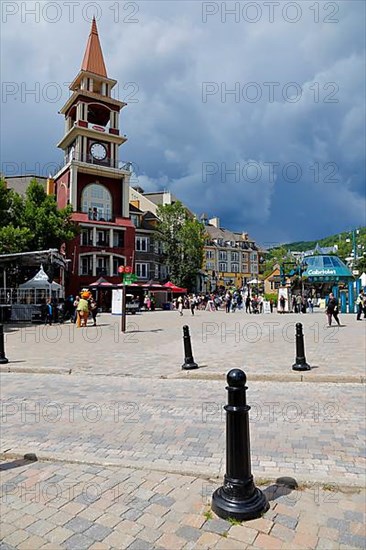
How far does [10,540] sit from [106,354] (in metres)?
8.90

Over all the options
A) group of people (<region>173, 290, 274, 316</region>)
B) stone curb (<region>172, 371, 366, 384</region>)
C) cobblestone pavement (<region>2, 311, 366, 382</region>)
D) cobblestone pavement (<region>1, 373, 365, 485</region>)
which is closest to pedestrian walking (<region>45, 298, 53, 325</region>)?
cobblestone pavement (<region>2, 311, 366, 382</region>)

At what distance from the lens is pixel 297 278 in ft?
146

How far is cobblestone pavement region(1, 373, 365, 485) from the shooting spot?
4.25 meters

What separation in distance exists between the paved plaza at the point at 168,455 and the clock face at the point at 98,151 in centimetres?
4213

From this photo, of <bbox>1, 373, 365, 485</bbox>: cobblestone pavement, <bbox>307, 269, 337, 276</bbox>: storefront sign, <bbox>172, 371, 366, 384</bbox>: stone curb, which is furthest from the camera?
<bbox>307, 269, 337, 276</bbox>: storefront sign

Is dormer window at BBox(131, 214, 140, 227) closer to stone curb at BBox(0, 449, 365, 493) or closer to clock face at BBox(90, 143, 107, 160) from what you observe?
clock face at BBox(90, 143, 107, 160)

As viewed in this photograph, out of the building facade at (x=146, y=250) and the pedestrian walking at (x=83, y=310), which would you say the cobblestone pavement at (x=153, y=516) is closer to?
the pedestrian walking at (x=83, y=310)

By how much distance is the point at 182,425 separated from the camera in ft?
17.9

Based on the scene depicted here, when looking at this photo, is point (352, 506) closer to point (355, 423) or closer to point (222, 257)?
point (355, 423)

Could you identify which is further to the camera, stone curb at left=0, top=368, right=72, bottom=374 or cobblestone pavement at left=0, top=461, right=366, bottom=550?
stone curb at left=0, top=368, right=72, bottom=374

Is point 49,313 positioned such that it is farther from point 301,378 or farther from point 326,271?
point 326,271

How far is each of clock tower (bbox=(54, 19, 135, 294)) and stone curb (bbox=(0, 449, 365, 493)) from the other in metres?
42.6

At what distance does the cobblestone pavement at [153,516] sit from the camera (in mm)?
2848

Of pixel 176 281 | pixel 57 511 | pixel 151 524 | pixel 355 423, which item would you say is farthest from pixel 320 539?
pixel 176 281
